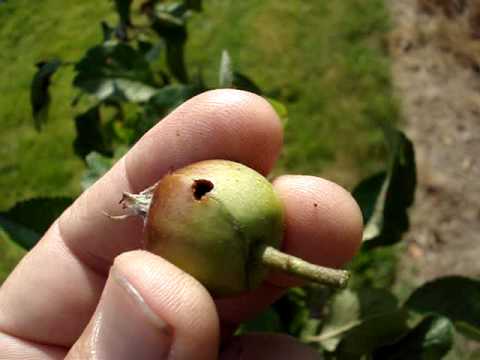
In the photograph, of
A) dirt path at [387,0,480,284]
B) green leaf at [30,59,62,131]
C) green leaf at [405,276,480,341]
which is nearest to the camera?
green leaf at [405,276,480,341]

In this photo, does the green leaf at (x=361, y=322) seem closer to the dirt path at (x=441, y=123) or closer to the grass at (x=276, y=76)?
the dirt path at (x=441, y=123)

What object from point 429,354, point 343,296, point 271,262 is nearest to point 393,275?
point 343,296

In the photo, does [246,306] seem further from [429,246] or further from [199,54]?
[199,54]

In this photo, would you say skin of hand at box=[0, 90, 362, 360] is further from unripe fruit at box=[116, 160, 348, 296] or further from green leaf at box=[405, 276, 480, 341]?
green leaf at box=[405, 276, 480, 341]

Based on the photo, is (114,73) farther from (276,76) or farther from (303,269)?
(276,76)

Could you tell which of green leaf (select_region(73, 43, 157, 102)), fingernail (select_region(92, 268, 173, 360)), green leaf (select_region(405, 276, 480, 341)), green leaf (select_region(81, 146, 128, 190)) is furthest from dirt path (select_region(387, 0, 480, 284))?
fingernail (select_region(92, 268, 173, 360))

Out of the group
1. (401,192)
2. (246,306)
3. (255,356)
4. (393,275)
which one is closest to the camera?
(255,356)
